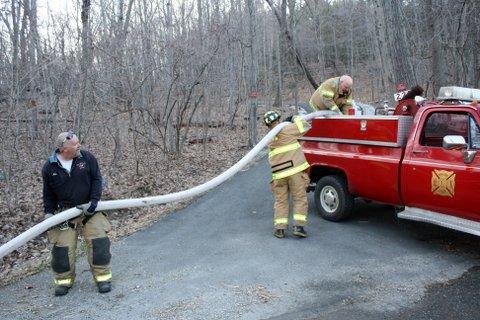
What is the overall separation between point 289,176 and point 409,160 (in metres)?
1.65

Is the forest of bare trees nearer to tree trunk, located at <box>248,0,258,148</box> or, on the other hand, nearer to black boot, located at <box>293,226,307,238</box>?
tree trunk, located at <box>248,0,258,148</box>

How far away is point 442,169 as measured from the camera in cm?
554

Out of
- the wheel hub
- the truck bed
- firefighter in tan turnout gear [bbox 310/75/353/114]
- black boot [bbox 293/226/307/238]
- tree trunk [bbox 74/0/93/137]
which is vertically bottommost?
black boot [bbox 293/226/307/238]

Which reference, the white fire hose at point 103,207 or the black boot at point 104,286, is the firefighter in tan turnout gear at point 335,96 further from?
the black boot at point 104,286

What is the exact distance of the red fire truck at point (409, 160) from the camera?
Answer: 17.6ft

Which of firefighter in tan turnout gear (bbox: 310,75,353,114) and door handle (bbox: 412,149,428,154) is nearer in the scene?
door handle (bbox: 412,149,428,154)

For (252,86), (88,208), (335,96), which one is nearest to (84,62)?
(252,86)

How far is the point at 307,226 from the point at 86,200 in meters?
3.40

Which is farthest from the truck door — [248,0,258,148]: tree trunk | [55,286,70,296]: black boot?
[248,0,258,148]: tree trunk

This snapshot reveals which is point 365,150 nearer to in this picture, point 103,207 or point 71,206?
point 103,207

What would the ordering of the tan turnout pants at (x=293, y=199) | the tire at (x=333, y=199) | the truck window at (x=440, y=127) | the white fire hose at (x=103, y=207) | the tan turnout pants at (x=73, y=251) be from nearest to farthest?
the white fire hose at (x=103, y=207)
the tan turnout pants at (x=73, y=251)
the truck window at (x=440, y=127)
the tan turnout pants at (x=293, y=199)
the tire at (x=333, y=199)

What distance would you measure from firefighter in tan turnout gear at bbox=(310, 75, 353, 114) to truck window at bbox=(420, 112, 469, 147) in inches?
71.1

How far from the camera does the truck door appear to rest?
5.26 metres

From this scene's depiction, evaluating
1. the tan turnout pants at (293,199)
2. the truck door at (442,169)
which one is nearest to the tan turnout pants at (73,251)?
the tan turnout pants at (293,199)
